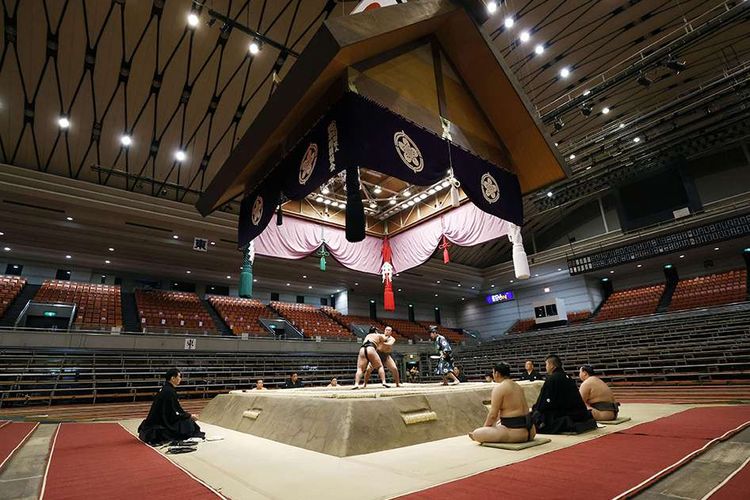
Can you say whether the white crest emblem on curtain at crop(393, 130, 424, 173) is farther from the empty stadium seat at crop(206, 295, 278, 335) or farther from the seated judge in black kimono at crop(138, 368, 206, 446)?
the empty stadium seat at crop(206, 295, 278, 335)

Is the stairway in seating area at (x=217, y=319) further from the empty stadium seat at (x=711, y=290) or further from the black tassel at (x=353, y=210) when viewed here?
the empty stadium seat at (x=711, y=290)

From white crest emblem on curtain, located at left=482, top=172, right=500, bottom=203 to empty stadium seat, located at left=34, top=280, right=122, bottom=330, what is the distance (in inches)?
368

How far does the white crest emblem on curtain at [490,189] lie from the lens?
3.79 metres

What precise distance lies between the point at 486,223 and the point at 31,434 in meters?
5.92

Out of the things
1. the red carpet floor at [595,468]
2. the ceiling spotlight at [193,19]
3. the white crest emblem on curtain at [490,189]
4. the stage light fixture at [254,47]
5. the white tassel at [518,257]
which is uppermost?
the ceiling spotlight at [193,19]

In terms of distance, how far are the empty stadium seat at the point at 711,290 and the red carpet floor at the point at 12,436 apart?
49.2 feet

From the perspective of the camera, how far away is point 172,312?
1116cm

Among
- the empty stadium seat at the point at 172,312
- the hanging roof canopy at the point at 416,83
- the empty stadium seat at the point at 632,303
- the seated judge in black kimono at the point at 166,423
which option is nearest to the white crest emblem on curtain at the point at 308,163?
the hanging roof canopy at the point at 416,83

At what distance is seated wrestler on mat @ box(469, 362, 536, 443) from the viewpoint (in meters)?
2.48

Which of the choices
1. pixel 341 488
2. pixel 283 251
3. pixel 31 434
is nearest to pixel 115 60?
pixel 283 251

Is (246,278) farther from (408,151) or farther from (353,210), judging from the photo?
(408,151)

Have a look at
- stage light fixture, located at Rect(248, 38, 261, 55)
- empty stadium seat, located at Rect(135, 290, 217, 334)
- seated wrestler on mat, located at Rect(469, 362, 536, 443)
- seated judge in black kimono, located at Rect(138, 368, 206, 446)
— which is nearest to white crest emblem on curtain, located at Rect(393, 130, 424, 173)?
seated wrestler on mat, located at Rect(469, 362, 536, 443)

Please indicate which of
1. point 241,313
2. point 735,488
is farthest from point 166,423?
point 241,313

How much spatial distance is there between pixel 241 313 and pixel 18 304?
5.84m
